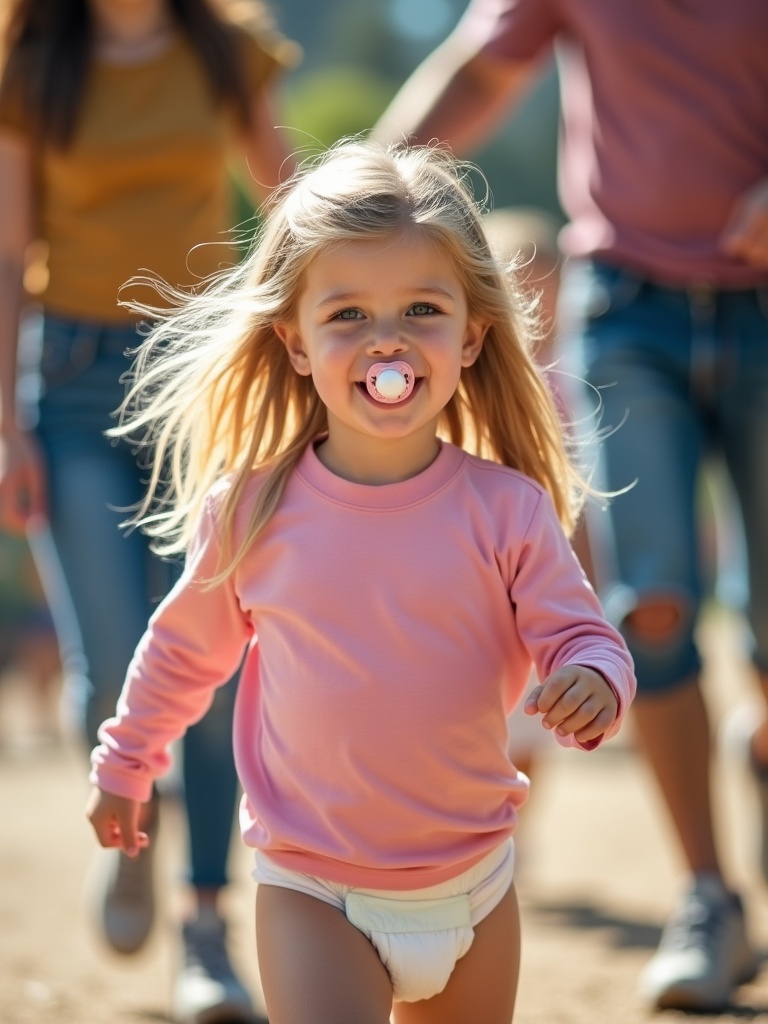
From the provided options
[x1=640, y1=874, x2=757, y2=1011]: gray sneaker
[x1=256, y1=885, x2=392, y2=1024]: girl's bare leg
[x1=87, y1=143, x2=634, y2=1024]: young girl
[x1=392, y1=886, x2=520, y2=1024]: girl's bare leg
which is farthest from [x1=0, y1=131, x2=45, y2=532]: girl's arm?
[x1=640, y1=874, x2=757, y2=1011]: gray sneaker

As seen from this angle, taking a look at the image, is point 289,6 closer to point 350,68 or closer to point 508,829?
point 350,68

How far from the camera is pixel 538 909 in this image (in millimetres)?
5273

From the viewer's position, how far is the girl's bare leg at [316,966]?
2.46 m

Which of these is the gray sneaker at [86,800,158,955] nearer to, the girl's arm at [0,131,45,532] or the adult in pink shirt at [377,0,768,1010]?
the girl's arm at [0,131,45,532]

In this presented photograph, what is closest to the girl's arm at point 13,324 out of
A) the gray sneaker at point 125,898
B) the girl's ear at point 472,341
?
the gray sneaker at point 125,898

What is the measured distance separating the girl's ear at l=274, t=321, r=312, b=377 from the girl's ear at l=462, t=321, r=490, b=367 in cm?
27

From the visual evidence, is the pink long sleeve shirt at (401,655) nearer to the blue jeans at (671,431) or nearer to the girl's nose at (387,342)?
the girl's nose at (387,342)

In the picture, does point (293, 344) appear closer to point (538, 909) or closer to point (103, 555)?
point (103, 555)

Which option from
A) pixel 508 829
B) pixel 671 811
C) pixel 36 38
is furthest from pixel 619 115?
pixel 508 829

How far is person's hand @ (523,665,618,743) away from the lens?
2.37 meters

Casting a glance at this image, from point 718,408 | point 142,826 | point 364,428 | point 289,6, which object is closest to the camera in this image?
point 364,428

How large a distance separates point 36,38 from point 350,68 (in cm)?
5211

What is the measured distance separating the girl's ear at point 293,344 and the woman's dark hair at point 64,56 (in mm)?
1155

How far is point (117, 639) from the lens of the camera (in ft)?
11.8
